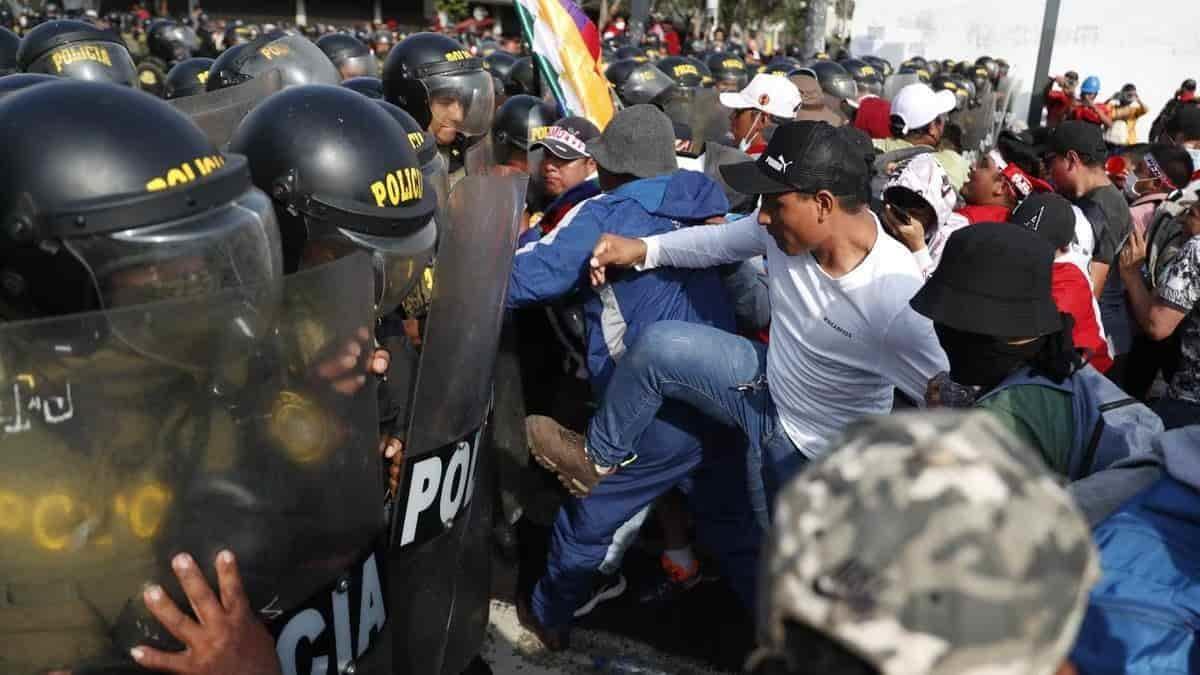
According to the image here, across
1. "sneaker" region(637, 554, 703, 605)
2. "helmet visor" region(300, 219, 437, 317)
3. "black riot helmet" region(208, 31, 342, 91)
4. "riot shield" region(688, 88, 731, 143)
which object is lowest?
"sneaker" region(637, 554, 703, 605)

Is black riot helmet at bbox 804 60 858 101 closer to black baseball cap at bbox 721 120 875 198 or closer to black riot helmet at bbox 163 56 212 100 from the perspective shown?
black riot helmet at bbox 163 56 212 100

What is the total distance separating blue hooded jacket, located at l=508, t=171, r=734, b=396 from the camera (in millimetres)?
3461

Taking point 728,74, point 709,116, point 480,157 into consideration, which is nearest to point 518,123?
point 480,157

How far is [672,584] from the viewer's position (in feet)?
14.0

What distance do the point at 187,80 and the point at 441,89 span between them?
1.85 meters

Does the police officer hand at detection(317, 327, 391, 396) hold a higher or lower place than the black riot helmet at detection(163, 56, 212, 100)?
higher

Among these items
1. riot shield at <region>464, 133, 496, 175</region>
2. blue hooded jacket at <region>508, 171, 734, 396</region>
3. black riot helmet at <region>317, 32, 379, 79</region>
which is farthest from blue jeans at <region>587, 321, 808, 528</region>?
black riot helmet at <region>317, 32, 379, 79</region>

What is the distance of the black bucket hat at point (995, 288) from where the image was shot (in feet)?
6.63

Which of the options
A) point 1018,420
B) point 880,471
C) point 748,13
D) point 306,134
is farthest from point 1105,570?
point 748,13

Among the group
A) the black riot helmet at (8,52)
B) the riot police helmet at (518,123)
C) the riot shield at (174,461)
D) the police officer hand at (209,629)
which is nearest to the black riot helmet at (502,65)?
the riot police helmet at (518,123)

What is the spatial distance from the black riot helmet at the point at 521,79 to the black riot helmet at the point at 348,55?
2.06m

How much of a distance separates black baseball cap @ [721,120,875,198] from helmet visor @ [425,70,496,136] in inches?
86.8

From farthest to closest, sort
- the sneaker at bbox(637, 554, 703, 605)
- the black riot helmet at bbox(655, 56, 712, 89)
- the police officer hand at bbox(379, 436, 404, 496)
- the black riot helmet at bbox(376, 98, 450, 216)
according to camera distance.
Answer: the black riot helmet at bbox(655, 56, 712, 89) → the sneaker at bbox(637, 554, 703, 605) → the black riot helmet at bbox(376, 98, 450, 216) → the police officer hand at bbox(379, 436, 404, 496)

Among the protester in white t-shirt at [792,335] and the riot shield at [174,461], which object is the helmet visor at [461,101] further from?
the riot shield at [174,461]
